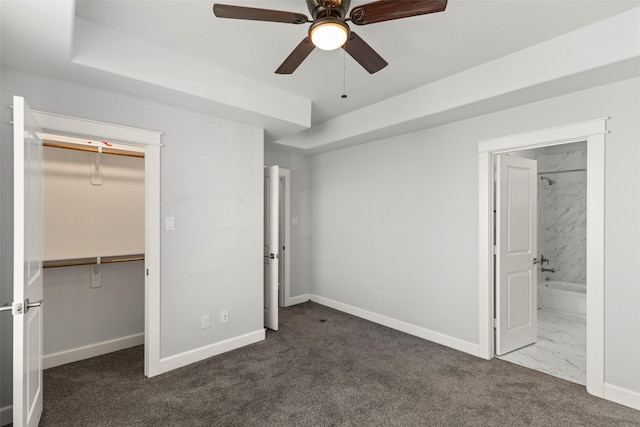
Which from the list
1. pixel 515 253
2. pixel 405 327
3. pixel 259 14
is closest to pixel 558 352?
pixel 515 253

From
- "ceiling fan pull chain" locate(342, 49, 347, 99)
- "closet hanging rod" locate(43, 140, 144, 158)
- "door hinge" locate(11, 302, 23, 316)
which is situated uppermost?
"ceiling fan pull chain" locate(342, 49, 347, 99)

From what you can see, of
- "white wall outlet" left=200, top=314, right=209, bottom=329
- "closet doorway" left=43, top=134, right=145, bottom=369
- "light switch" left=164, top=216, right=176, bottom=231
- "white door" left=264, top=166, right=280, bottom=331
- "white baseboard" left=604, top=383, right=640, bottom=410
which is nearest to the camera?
"white baseboard" left=604, top=383, right=640, bottom=410

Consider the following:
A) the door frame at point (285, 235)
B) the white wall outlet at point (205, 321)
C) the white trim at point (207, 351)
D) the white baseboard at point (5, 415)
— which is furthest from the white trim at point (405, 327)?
the white baseboard at point (5, 415)

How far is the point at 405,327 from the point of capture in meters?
3.91

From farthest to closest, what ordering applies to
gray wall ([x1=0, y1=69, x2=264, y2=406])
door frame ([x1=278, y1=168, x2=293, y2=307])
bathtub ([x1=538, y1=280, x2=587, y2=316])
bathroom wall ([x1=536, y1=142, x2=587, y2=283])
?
bathroom wall ([x1=536, y1=142, x2=587, y2=283]) < door frame ([x1=278, y1=168, x2=293, y2=307]) < bathtub ([x1=538, y1=280, x2=587, y2=316]) < gray wall ([x1=0, y1=69, x2=264, y2=406])

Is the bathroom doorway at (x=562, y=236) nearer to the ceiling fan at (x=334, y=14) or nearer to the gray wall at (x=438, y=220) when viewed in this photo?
the gray wall at (x=438, y=220)

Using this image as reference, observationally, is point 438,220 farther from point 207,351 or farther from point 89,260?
point 89,260

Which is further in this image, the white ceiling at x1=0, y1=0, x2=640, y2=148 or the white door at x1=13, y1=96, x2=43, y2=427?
the white ceiling at x1=0, y1=0, x2=640, y2=148

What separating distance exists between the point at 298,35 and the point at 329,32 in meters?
0.76

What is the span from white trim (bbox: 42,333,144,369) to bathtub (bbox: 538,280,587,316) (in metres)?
5.66

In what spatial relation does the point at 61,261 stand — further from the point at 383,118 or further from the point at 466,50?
the point at 466,50

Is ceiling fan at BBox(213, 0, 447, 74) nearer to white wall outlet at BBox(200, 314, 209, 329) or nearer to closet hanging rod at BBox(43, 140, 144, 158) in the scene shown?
closet hanging rod at BBox(43, 140, 144, 158)

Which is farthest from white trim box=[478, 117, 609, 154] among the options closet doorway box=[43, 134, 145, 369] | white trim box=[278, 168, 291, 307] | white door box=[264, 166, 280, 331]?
closet doorway box=[43, 134, 145, 369]

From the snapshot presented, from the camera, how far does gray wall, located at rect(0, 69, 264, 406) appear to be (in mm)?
2645
